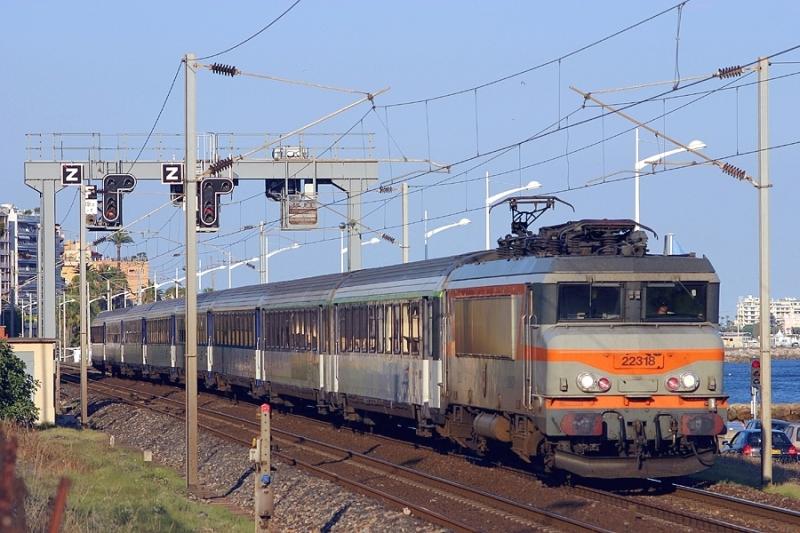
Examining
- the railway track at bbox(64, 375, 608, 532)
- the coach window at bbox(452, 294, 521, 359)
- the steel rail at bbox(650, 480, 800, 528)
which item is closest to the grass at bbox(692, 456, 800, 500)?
the steel rail at bbox(650, 480, 800, 528)

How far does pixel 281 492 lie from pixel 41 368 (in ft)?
57.4

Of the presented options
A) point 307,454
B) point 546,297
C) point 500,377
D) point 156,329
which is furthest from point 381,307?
point 156,329

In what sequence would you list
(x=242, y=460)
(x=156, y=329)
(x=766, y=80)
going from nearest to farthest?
(x=766, y=80), (x=242, y=460), (x=156, y=329)

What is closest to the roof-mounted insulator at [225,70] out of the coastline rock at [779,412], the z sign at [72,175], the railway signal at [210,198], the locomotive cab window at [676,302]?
the railway signal at [210,198]

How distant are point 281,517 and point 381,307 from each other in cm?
833

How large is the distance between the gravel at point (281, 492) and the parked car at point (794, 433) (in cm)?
Result: 1758

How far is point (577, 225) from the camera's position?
16906 mm

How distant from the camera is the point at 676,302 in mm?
16312

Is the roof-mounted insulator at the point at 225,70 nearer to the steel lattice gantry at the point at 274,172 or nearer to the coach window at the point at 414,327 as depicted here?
the coach window at the point at 414,327

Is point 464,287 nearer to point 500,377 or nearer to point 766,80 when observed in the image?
point 500,377

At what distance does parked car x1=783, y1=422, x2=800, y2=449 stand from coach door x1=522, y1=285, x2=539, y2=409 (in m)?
21.3

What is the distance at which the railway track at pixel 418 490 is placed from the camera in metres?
14.3

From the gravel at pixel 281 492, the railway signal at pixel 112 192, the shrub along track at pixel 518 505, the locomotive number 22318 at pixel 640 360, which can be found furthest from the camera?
the railway signal at pixel 112 192

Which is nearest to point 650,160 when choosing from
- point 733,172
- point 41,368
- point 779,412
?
point 733,172
